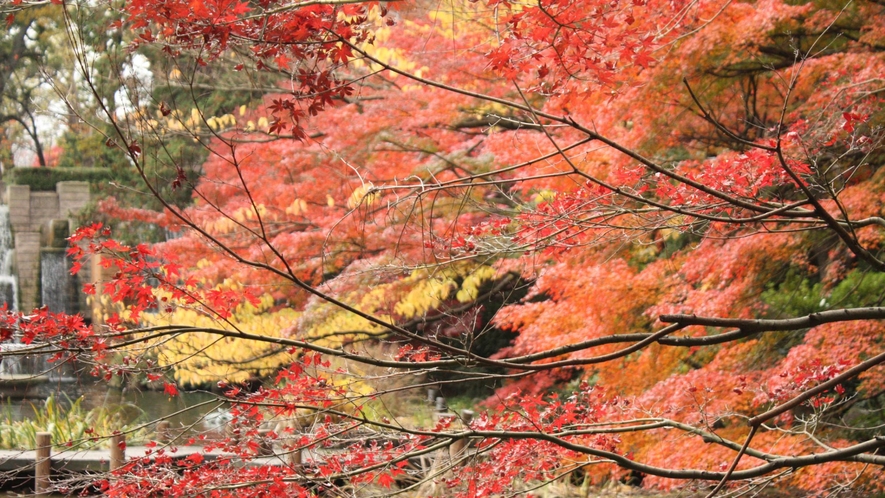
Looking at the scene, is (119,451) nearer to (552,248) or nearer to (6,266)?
(552,248)

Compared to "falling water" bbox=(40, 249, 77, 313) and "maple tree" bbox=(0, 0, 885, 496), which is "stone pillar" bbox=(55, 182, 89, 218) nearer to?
"falling water" bbox=(40, 249, 77, 313)

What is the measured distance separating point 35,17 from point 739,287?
21.2 meters

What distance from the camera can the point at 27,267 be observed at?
1894 cm

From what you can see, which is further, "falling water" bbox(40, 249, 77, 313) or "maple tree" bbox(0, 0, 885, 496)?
"falling water" bbox(40, 249, 77, 313)

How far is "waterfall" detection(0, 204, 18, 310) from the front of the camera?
18502 mm

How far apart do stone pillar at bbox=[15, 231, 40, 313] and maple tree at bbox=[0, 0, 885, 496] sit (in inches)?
338

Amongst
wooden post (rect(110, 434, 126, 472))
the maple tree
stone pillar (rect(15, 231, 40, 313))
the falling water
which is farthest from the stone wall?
wooden post (rect(110, 434, 126, 472))

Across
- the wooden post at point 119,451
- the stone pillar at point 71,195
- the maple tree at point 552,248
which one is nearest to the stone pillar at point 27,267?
the stone pillar at point 71,195

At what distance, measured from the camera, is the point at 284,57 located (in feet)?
9.46

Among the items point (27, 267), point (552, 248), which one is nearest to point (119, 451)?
point (552, 248)

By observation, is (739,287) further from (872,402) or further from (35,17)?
(35,17)

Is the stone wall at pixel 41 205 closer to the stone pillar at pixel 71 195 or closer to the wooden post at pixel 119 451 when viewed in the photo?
the stone pillar at pixel 71 195

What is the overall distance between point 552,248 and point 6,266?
19.1 m

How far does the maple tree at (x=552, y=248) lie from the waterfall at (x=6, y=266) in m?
8.68
